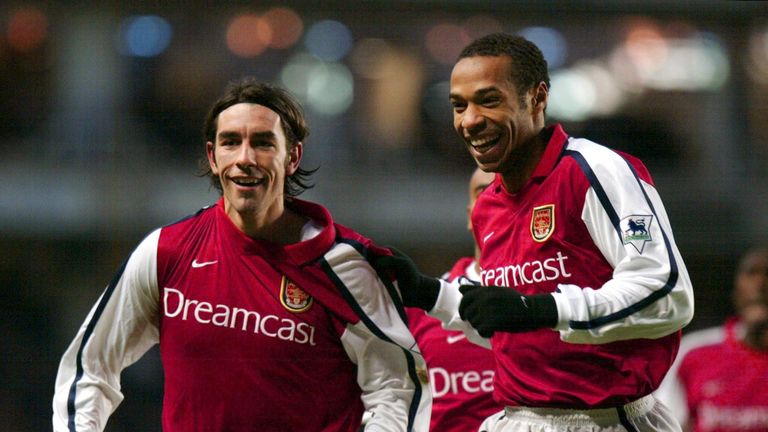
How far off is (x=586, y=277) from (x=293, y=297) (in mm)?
795

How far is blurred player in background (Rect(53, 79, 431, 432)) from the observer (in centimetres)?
306

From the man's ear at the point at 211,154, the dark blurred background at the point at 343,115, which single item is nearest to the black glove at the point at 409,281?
the man's ear at the point at 211,154

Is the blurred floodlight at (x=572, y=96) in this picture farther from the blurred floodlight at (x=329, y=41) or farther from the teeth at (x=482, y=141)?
the teeth at (x=482, y=141)

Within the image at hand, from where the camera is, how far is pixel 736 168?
1183 cm

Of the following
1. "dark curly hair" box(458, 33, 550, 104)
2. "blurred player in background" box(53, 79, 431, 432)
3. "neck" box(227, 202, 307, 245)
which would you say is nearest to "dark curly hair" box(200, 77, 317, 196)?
"blurred player in background" box(53, 79, 431, 432)

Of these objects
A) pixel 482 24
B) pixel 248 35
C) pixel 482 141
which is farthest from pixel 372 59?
pixel 482 141

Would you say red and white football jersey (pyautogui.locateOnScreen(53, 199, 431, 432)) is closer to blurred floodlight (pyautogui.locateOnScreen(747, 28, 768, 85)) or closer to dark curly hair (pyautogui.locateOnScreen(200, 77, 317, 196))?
dark curly hair (pyautogui.locateOnScreen(200, 77, 317, 196))

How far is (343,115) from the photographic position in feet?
37.1

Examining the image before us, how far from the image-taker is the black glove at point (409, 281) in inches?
125

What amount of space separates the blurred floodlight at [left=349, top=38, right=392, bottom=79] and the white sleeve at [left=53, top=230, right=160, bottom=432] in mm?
8511

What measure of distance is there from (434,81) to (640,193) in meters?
8.45

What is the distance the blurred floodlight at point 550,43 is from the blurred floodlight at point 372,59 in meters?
1.41

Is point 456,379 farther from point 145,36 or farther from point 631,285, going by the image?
point 145,36

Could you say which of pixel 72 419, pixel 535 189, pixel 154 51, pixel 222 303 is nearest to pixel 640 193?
pixel 535 189
